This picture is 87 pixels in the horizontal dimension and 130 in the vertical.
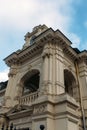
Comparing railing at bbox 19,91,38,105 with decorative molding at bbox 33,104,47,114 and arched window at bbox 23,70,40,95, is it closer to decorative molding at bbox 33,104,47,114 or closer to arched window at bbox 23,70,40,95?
decorative molding at bbox 33,104,47,114

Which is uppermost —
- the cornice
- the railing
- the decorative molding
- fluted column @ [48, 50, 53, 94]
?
the cornice

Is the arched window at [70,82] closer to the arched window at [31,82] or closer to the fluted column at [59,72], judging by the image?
the fluted column at [59,72]

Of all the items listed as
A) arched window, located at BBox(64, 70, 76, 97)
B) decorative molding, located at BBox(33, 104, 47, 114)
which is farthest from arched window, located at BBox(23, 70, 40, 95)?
decorative molding, located at BBox(33, 104, 47, 114)

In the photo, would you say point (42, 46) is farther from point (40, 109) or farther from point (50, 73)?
point (40, 109)

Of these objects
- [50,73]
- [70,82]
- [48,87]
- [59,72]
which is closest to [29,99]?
[48,87]

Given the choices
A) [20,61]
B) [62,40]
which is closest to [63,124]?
[62,40]

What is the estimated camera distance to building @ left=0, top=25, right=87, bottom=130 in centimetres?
1225

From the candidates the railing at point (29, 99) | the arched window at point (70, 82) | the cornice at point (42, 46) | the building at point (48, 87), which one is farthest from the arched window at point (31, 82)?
the arched window at point (70, 82)

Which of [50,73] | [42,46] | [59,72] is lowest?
[50,73]

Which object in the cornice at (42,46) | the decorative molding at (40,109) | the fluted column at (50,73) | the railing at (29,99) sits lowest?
the decorative molding at (40,109)

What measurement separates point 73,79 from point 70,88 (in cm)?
100

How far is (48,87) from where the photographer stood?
1370 cm

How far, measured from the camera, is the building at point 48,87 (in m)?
12.2

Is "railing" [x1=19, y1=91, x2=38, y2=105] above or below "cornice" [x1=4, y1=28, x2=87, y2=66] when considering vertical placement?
below
